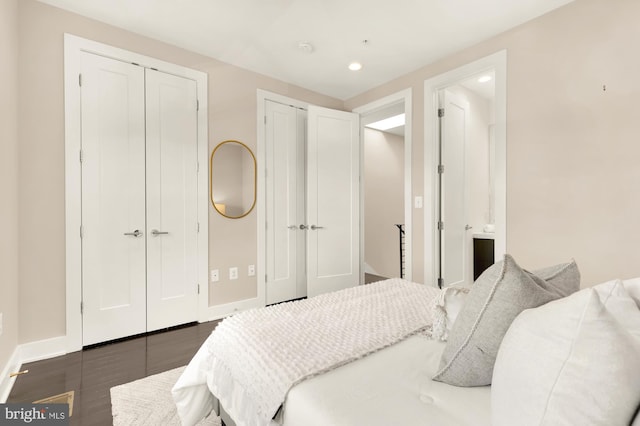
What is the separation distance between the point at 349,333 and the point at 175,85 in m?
2.82

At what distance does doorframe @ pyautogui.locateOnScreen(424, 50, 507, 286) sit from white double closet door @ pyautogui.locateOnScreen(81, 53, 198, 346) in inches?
94.0

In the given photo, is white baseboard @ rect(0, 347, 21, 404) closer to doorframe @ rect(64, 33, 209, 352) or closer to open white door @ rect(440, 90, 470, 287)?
doorframe @ rect(64, 33, 209, 352)

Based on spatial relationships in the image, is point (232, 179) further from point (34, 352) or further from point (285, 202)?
point (34, 352)

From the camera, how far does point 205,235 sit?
122 inches

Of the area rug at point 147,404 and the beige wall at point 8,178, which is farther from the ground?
the beige wall at point 8,178

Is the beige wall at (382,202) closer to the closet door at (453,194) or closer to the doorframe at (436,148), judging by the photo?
the closet door at (453,194)

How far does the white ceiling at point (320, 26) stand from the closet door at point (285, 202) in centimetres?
67

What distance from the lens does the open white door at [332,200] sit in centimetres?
374

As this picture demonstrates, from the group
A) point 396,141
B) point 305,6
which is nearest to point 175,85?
point 305,6

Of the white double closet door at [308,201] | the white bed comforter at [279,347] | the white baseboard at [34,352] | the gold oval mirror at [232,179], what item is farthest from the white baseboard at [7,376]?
the white double closet door at [308,201]

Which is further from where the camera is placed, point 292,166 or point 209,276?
point 292,166

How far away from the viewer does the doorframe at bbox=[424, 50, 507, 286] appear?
Answer: 2.66 metres

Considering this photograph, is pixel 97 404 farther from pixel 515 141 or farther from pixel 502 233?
pixel 515 141

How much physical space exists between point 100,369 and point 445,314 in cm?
237
